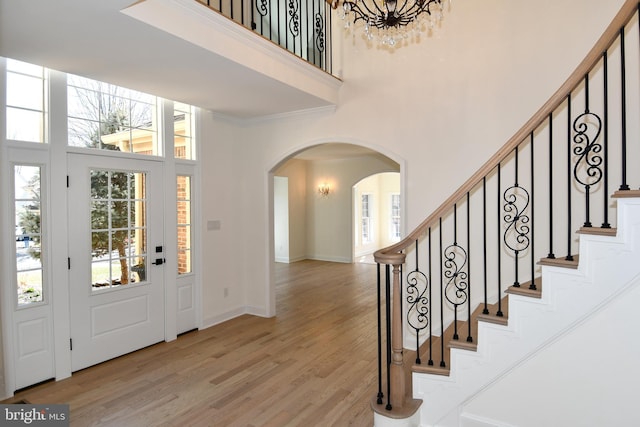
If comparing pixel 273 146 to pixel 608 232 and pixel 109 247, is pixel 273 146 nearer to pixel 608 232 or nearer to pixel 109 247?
pixel 109 247

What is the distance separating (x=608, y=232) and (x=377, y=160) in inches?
291

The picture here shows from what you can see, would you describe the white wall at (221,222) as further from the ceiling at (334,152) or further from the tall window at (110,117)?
the ceiling at (334,152)

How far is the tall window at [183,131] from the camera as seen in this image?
4.72m

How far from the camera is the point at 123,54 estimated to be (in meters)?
3.03

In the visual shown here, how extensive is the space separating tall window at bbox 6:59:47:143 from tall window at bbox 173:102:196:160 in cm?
143

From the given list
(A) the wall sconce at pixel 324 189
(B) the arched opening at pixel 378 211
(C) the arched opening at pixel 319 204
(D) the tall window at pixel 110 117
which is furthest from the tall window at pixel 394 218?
(D) the tall window at pixel 110 117

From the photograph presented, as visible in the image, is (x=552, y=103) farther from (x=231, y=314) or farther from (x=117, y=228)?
(x=231, y=314)

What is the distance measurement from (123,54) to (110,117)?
1217 millimetres

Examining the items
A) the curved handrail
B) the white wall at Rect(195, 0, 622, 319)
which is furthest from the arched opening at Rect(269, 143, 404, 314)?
the curved handrail

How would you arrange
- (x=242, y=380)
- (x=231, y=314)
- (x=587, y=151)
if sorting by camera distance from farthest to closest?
1. (x=231, y=314)
2. (x=242, y=380)
3. (x=587, y=151)

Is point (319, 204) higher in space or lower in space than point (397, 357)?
higher

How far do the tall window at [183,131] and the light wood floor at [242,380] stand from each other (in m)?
2.31

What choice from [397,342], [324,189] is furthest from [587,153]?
[324,189]

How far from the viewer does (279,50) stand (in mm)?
3701
